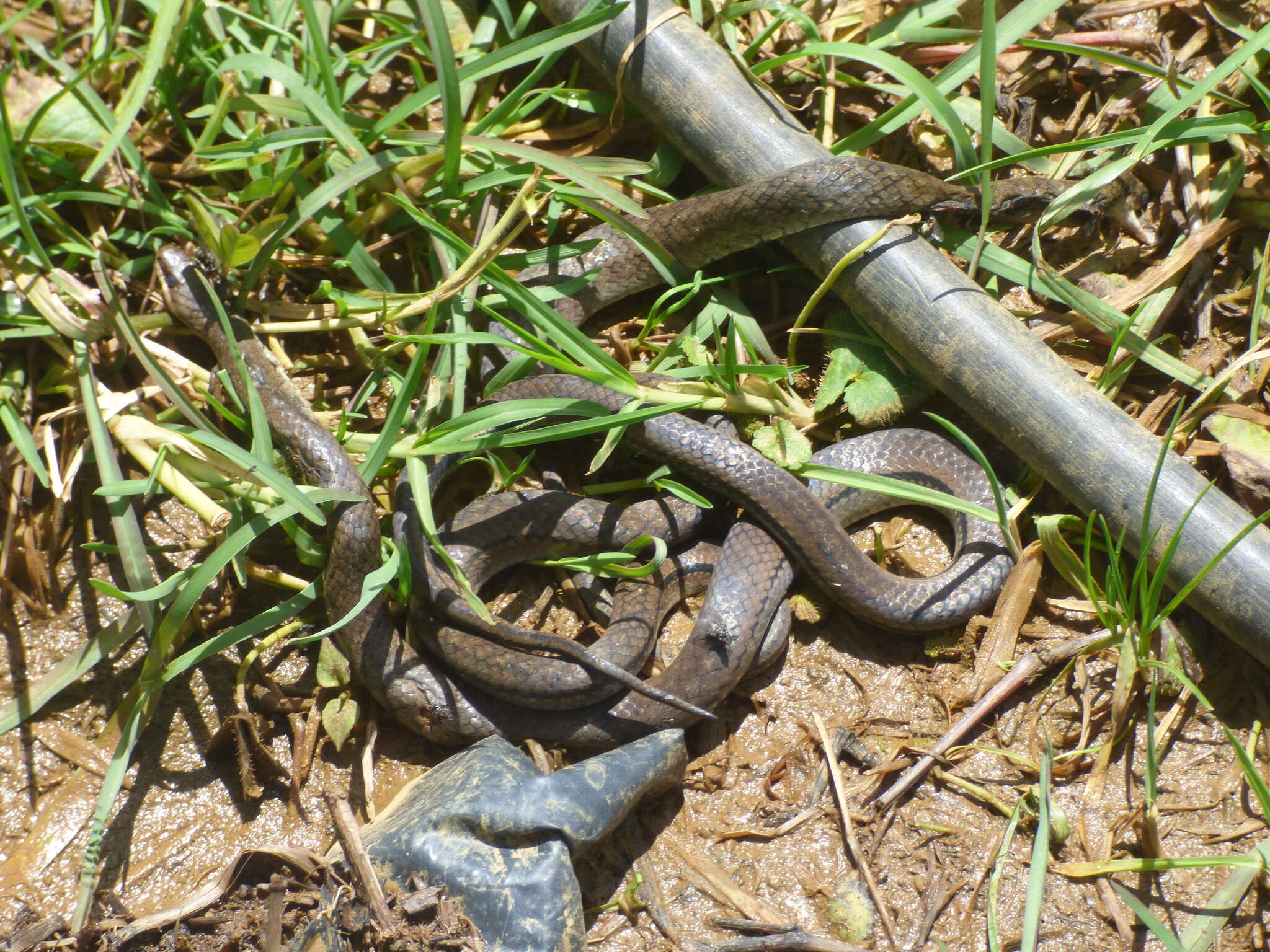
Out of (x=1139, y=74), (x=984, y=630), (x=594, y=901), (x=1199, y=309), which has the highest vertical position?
(x=1139, y=74)

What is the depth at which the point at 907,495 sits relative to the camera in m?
3.73

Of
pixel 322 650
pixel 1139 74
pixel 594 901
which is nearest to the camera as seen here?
pixel 594 901

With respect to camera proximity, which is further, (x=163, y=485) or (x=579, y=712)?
(x=163, y=485)

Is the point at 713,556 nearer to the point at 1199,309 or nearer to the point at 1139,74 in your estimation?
the point at 1199,309

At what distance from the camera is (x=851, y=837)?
140 inches

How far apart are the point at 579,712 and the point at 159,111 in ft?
12.0

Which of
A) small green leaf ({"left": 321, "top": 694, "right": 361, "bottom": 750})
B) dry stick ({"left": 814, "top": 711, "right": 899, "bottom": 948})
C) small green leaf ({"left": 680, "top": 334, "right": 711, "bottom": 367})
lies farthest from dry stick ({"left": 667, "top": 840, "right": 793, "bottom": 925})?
small green leaf ({"left": 680, "top": 334, "right": 711, "bottom": 367})

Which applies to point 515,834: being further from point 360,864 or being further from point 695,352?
point 695,352

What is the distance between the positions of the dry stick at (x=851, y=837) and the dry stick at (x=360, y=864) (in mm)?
1770

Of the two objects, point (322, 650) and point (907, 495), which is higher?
point (907, 495)

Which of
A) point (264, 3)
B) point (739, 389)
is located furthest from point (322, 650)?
point (264, 3)

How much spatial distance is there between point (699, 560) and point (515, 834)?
140cm

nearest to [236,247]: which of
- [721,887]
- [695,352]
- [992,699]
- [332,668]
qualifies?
[332,668]

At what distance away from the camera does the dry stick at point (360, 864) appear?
316 centimetres
